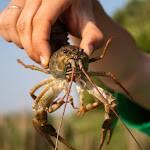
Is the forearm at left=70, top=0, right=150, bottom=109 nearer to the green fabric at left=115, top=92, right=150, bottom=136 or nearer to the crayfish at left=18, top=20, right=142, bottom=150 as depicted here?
the green fabric at left=115, top=92, right=150, bottom=136

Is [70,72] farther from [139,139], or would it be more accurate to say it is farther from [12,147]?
[139,139]

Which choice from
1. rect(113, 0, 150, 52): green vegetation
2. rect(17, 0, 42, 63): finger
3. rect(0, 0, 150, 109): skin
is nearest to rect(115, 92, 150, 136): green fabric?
rect(0, 0, 150, 109): skin

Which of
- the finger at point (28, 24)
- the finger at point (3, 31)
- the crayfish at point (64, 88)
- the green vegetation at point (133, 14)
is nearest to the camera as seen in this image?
the crayfish at point (64, 88)

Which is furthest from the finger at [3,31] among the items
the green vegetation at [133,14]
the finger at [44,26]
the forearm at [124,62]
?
the green vegetation at [133,14]

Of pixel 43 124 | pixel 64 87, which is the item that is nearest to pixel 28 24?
pixel 64 87

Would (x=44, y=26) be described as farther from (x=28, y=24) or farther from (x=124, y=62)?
(x=124, y=62)

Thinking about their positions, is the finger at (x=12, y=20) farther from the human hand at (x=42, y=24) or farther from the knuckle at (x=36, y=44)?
the knuckle at (x=36, y=44)
